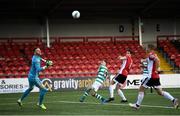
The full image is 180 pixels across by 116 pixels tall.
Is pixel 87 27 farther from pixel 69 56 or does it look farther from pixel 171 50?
pixel 171 50

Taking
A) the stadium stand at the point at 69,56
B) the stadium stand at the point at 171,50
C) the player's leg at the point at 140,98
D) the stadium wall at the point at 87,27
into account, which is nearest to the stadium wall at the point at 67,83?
the stadium stand at the point at 69,56

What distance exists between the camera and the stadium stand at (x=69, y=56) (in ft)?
121

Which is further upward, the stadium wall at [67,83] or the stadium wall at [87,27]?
the stadium wall at [87,27]

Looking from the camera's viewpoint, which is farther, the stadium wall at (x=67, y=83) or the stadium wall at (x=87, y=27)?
the stadium wall at (x=87, y=27)

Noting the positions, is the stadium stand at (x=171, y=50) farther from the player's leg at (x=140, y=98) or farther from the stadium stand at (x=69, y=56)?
the player's leg at (x=140, y=98)

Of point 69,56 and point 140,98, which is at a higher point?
point 69,56

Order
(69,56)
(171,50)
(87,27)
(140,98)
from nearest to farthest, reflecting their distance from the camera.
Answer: (140,98), (69,56), (171,50), (87,27)

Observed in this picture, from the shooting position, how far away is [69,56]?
4009 centimetres

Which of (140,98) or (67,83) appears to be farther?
(67,83)

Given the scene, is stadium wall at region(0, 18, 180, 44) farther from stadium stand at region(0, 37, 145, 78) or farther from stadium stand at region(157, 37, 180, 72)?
stadium stand at region(157, 37, 180, 72)

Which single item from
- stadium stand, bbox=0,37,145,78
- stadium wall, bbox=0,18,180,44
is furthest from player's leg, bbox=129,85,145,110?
stadium wall, bbox=0,18,180,44

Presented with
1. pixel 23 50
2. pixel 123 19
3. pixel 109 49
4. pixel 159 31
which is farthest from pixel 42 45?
pixel 159 31

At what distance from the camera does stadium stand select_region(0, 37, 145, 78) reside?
3675 cm

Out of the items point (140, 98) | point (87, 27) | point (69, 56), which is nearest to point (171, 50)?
point (87, 27)
